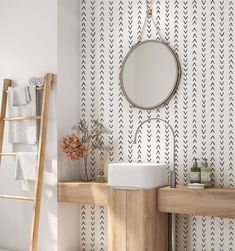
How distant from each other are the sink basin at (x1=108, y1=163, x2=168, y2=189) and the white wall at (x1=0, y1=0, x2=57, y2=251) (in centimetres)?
71

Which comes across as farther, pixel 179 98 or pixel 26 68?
pixel 26 68

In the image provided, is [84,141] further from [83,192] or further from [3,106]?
[3,106]

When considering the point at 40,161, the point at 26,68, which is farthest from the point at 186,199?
the point at 26,68

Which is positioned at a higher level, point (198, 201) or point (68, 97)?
point (68, 97)

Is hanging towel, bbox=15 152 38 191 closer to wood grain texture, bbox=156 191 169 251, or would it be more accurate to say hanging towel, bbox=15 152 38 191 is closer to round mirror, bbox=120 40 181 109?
round mirror, bbox=120 40 181 109

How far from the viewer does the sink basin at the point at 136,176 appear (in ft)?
11.6

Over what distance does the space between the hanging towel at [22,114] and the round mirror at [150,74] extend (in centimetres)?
85

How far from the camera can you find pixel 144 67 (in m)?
4.01

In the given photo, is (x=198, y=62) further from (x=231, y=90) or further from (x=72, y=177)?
(x=72, y=177)

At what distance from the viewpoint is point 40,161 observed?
3965 millimetres

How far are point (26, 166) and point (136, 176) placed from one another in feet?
3.70

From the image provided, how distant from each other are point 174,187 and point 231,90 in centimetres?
91

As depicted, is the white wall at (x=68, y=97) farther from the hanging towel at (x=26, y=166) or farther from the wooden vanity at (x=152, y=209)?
the wooden vanity at (x=152, y=209)

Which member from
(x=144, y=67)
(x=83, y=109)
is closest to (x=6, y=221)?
(x=83, y=109)
